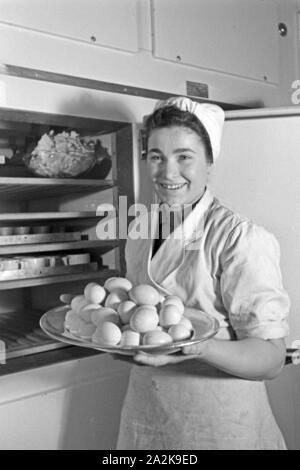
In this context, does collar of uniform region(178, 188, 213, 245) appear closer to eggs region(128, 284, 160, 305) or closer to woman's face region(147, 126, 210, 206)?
woman's face region(147, 126, 210, 206)

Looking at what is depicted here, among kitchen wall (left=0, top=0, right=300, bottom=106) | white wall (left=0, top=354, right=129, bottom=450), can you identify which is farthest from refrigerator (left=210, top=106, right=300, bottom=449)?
white wall (left=0, top=354, right=129, bottom=450)

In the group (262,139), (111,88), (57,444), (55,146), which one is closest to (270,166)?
(262,139)

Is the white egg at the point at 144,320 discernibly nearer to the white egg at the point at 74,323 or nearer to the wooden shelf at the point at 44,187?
the white egg at the point at 74,323

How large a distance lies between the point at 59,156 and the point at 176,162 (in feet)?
1.76

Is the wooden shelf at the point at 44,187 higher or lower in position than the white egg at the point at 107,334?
higher

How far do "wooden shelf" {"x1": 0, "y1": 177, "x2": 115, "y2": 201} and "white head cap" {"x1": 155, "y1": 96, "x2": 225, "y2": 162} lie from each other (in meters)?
0.40

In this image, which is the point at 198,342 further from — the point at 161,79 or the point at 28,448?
the point at 161,79

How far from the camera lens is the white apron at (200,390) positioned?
3.88ft

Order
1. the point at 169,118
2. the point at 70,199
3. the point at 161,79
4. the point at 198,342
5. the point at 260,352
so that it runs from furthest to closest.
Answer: the point at 70,199 < the point at 161,79 < the point at 169,118 < the point at 260,352 < the point at 198,342

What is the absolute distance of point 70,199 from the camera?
1883 mm

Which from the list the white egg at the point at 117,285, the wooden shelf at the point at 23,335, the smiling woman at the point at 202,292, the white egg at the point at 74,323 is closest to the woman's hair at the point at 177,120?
the smiling woman at the point at 202,292

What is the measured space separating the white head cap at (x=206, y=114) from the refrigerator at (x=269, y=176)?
394mm

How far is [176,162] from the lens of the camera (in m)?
1.21

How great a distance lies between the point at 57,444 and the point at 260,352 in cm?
77
